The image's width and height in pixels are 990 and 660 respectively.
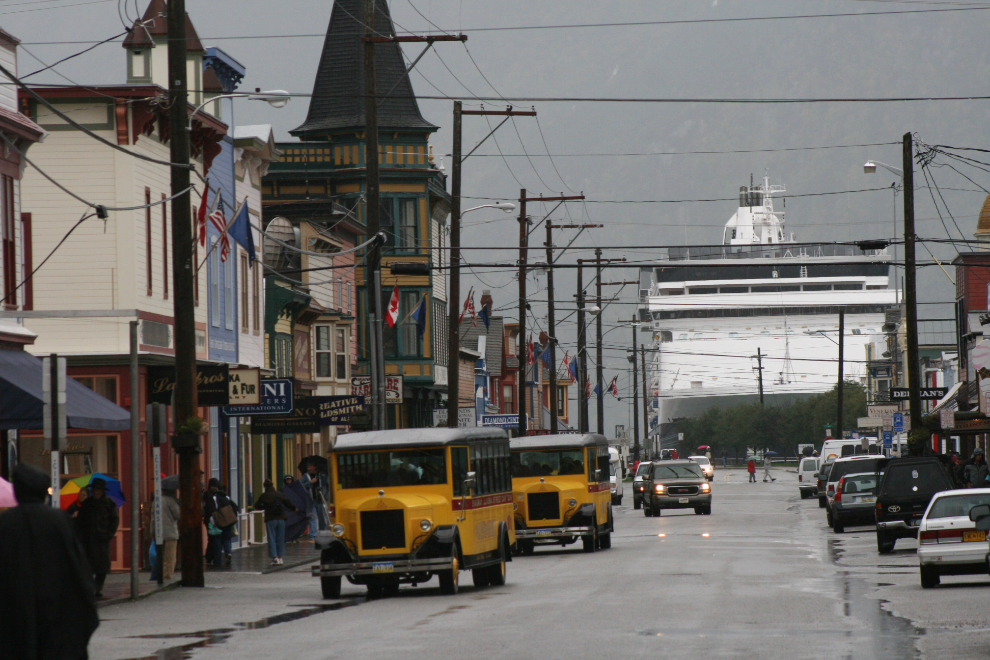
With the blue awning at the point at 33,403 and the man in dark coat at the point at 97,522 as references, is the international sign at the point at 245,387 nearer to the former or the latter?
the blue awning at the point at 33,403

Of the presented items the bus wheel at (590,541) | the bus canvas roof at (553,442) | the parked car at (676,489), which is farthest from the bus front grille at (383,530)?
the parked car at (676,489)

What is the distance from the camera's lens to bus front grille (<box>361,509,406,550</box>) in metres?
20.0

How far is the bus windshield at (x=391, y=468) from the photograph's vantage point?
20516 millimetres

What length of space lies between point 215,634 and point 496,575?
6871 millimetres

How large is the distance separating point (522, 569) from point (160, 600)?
7360 mm

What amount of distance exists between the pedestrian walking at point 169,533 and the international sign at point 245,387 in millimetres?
5327

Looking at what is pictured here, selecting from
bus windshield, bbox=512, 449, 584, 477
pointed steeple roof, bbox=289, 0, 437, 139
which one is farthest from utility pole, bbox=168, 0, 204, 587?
pointed steeple roof, bbox=289, 0, 437, 139

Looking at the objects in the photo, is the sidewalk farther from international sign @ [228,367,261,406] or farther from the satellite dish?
the satellite dish

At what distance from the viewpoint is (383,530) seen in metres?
20.0

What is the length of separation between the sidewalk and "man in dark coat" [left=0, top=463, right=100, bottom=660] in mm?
11640

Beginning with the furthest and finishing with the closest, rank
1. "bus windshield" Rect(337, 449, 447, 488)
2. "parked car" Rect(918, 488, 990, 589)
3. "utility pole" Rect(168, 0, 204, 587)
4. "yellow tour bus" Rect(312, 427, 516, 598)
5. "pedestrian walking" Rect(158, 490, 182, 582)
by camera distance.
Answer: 1. "pedestrian walking" Rect(158, 490, 182, 582)
2. "utility pole" Rect(168, 0, 204, 587)
3. "bus windshield" Rect(337, 449, 447, 488)
4. "yellow tour bus" Rect(312, 427, 516, 598)
5. "parked car" Rect(918, 488, 990, 589)

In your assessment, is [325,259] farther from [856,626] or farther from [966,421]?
[856,626]

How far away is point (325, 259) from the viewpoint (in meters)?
45.3

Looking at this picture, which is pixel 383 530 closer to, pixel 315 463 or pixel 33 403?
pixel 33 403
